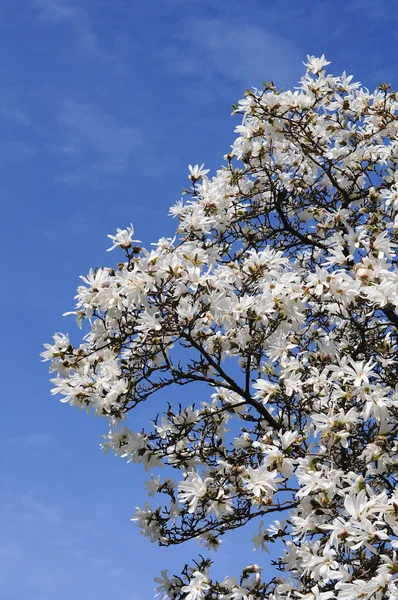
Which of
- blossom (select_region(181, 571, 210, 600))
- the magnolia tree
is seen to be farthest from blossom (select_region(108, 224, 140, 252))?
blossom (select_region(181, 571, 210, 600))

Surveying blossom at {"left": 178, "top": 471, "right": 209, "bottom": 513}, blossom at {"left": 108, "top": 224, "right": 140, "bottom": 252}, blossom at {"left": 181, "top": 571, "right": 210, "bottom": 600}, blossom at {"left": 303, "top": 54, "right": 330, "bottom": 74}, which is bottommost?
blossom at {"left": 181, "top": 571, "right": 210, "bottom": 600}

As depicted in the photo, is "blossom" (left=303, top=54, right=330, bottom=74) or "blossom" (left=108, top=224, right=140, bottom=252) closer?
"blossom" (left=108, top=224, right=140, bottom=252)

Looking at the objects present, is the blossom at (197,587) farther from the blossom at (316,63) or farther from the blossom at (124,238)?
the blossom at (316,63)

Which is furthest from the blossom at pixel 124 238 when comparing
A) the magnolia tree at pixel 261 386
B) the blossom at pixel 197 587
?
the blossom at pixel 197 587

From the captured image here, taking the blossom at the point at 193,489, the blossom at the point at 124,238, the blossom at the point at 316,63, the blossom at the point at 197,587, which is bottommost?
the blossom at the point at 197,587

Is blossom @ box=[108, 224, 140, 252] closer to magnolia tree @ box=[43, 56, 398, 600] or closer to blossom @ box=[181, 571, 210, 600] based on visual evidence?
magnolia tree @ box=[43, 56, 398, 600]

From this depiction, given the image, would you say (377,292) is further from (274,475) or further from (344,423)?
(274,475)

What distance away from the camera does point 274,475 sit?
6387 millimetres

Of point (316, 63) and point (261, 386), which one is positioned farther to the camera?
point (316, 63)

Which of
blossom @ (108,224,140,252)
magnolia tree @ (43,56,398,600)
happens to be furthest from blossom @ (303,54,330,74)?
blossom @ (108,224,140,252)

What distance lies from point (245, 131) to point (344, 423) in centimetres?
465

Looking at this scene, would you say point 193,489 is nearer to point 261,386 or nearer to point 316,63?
point 261,386

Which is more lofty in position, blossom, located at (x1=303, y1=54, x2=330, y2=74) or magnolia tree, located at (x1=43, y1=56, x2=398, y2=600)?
blossom, located at (x1=303, y1=54, x2=330, y2=74)

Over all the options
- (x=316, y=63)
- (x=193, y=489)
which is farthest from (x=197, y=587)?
(x=316, y=63)
